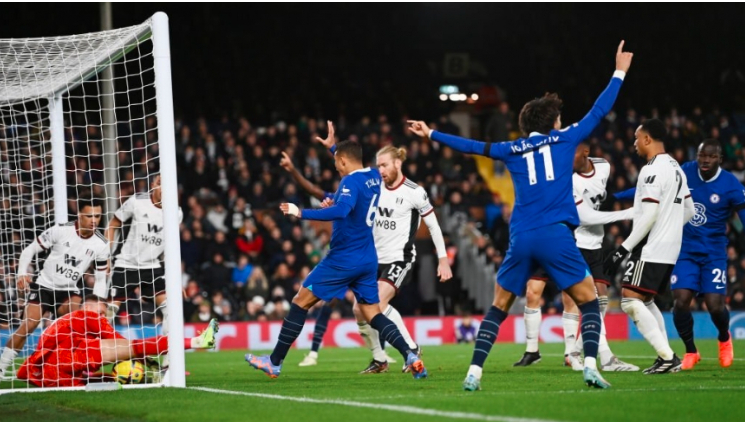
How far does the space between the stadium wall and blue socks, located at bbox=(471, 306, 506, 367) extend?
12.7 m

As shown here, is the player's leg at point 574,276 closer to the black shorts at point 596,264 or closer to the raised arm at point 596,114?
the raised arm at point 596,114

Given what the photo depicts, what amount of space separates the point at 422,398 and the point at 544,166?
6.16ft

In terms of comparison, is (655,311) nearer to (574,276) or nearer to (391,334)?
(391,334)

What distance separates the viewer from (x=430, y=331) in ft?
69.9

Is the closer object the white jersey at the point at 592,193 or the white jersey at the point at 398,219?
the white jersey at the point at 592,193

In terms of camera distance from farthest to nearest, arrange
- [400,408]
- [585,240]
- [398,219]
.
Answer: [398,219] < [585,240] < [400,408]

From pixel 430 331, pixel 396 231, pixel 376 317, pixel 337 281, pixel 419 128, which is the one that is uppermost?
pixel 419 128

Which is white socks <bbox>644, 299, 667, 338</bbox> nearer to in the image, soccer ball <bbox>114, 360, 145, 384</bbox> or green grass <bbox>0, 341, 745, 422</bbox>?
green grass <bbox>0, 341, 745, 422</bbox>

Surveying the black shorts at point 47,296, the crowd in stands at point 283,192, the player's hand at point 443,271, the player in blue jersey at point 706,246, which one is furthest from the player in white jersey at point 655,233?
the crowd in stands at point 283,192

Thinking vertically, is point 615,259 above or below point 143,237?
below

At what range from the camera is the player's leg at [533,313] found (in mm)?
10961

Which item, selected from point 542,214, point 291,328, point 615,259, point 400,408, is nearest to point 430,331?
point 291,328

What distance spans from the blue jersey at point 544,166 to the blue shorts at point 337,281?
7.13 ft

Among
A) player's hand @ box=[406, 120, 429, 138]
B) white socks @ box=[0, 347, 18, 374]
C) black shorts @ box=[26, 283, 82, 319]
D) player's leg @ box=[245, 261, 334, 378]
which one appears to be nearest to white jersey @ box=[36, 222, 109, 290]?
black shorts @ box=[26, 283, 82, 319]
